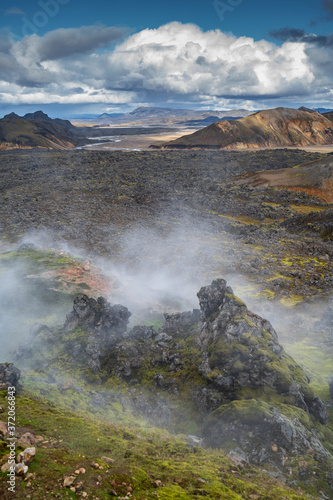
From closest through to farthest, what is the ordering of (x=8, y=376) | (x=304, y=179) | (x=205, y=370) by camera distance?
(x=8, y=376), (x=205, y=370), (x=304, y=179)

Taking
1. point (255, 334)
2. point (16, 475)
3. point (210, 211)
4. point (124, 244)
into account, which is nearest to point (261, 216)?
point (210, 211)

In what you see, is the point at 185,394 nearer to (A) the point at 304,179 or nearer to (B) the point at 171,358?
(B) the point at 171,358

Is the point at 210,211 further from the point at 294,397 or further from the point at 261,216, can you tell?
the point at 294,397

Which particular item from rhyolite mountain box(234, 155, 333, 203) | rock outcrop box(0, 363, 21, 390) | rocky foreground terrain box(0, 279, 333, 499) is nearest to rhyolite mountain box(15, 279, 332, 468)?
rocky foreground terrain box(0, 279, 333, 499)

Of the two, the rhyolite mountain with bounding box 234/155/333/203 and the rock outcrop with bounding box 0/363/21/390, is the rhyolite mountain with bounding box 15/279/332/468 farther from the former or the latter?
the rhyolite mountain with bounding box 234/155/333/203

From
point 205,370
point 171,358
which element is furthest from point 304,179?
point 205,370

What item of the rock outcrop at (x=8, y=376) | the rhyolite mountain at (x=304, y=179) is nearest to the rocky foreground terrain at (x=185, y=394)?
the rock outcrop at (x=8, y=376)

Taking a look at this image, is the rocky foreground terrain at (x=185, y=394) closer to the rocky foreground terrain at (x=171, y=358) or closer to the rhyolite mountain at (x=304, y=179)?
the rocky foreground terrain at (x=171, y=358)
